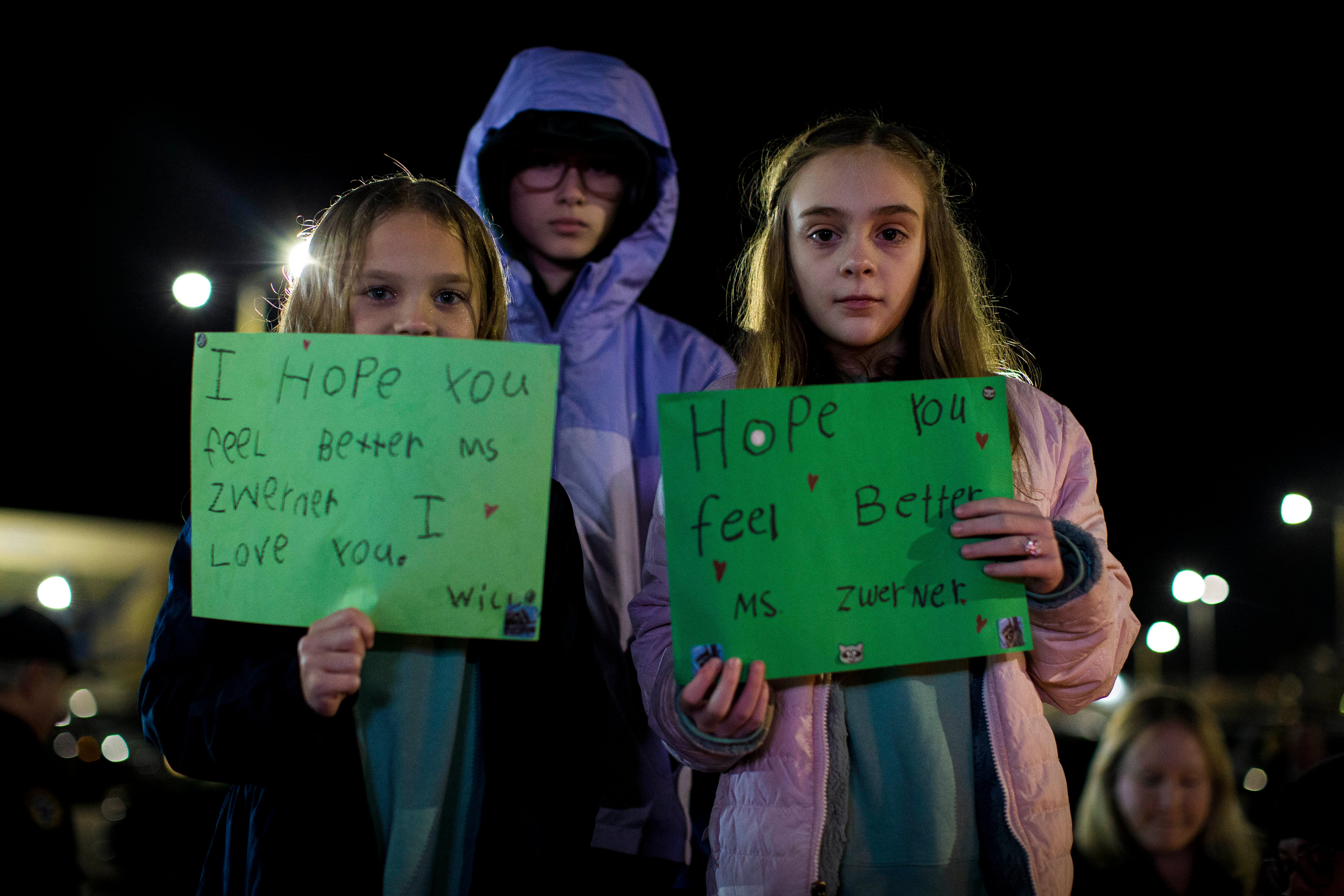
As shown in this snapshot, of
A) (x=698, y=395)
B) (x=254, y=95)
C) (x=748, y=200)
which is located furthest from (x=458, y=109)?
(x=698, y=395)

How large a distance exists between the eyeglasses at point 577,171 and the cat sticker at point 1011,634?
1560 mm

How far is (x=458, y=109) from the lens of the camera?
12.3 ft

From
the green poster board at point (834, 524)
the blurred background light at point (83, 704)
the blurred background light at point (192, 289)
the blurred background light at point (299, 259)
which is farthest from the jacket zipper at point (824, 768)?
the blurred background light at point (83, 704)

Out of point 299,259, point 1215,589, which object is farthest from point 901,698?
point 1215,589

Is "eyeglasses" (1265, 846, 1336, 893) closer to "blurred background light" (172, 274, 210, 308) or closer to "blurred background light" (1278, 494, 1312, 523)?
"blurred background light" (172, 274, 210, 308)

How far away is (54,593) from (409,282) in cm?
840

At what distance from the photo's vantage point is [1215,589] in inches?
332

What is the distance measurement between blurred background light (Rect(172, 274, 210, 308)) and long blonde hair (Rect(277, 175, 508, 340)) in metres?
1.73

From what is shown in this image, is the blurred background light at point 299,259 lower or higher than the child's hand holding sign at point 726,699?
higher

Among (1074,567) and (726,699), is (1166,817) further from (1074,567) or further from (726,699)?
(726,699)

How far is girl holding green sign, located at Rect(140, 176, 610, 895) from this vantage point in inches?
48.2

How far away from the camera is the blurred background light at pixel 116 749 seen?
6113mm

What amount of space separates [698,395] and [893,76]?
2903mm

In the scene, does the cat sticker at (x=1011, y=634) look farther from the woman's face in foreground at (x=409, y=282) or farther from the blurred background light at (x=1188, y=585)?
the blurred background light at (x=1188, y=585)
